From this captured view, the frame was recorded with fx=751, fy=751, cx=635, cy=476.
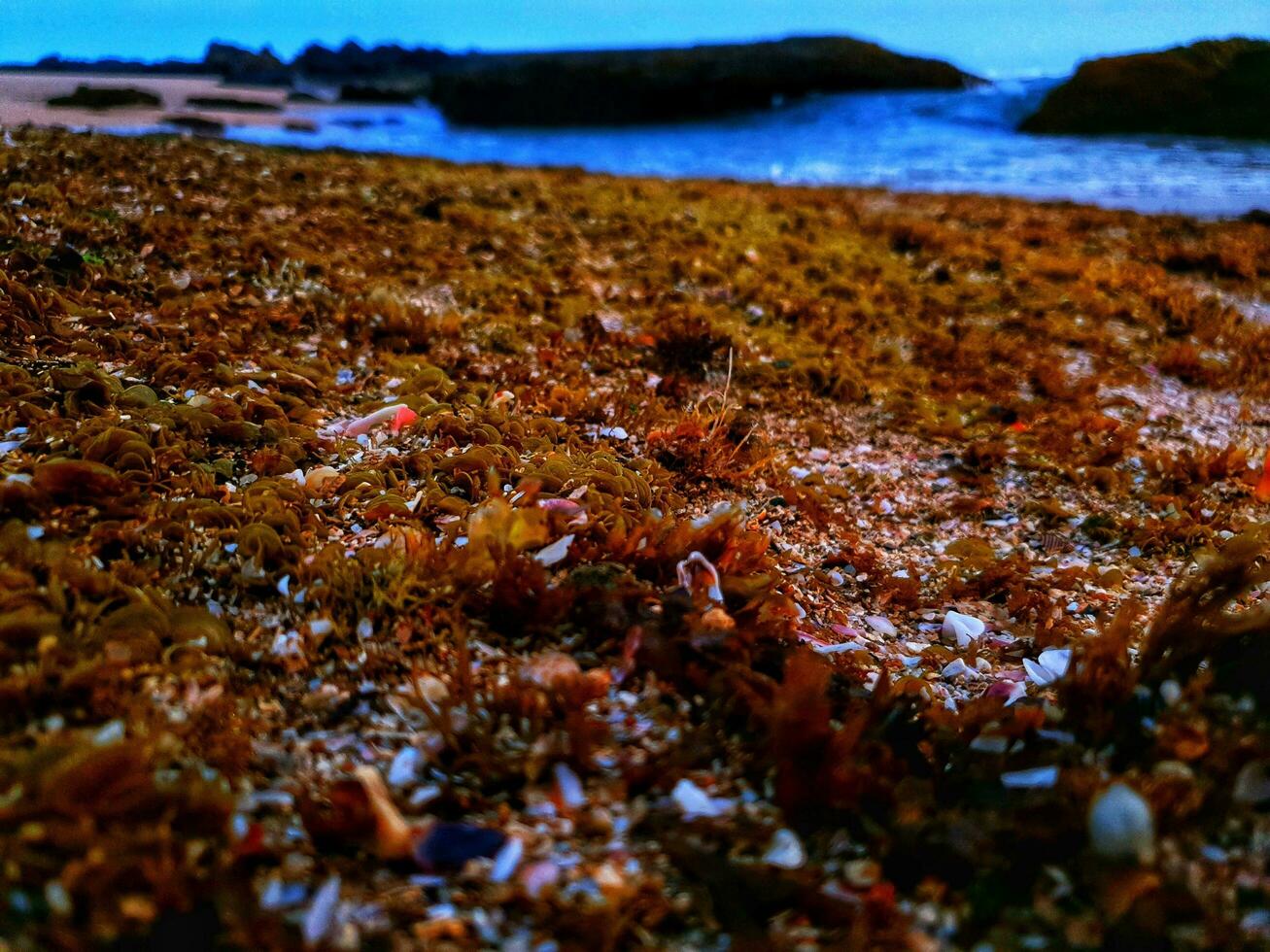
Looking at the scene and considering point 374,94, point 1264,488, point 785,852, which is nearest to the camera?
point 785,852

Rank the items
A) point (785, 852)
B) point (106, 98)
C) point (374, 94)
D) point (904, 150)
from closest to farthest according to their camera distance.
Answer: point (785, 852)
point (106, 98)
point (904, 150)
point (374, 94)

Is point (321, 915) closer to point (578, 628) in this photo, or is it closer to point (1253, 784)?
point (578, 628)

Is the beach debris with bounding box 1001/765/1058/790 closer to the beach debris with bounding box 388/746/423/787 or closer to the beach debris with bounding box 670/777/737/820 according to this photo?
the beach debris with bounding box 670/777/737/820

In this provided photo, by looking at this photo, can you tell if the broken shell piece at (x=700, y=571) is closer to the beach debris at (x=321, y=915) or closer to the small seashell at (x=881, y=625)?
the small seashell at (x=881, y=625)

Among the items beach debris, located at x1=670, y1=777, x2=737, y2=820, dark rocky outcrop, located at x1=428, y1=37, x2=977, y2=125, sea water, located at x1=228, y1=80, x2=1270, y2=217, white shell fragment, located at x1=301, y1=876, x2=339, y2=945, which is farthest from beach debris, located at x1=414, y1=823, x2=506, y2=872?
dark rocky outcrop, located at x1=428, y1=37, x2=977, y2=125

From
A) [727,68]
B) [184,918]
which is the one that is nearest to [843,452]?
[184,918]

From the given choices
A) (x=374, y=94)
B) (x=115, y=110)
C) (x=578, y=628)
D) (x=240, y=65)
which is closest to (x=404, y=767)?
(x=578, y=628)

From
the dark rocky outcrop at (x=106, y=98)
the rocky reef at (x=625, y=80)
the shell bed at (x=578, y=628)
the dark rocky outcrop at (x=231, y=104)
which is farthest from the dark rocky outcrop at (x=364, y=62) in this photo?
the shell bed at (x=578, y=628)
